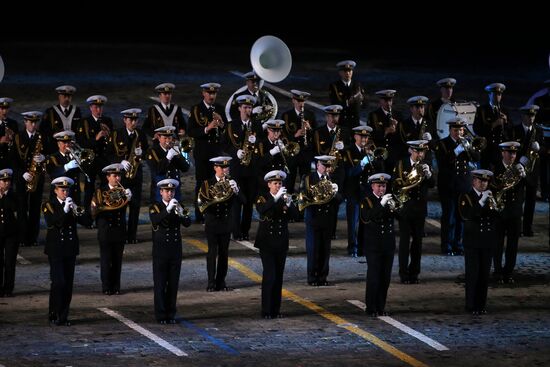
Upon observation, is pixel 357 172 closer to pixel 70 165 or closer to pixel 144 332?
pixel 70 165

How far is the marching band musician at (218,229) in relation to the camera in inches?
→ 990

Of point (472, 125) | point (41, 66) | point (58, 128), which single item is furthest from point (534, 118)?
point (41, 66)

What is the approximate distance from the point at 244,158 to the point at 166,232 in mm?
4386

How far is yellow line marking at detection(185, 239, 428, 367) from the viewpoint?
72.4 feet

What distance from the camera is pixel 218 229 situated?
82.7 ft

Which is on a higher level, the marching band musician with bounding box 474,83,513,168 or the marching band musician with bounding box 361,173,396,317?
the marching band musician with bounding box 474,83,513,168

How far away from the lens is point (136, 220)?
90.1 feet

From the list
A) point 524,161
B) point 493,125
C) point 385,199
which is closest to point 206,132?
point 493,125

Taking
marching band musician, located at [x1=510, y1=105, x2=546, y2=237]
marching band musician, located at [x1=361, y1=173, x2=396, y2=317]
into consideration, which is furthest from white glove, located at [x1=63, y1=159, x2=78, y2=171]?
marching band musician, located at [x1=510, y1=105, x2=546, y2=237]

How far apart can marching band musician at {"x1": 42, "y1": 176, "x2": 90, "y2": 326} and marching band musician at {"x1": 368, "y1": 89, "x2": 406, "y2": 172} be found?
6.63 meters

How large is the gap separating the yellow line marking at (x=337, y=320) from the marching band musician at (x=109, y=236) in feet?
6.74

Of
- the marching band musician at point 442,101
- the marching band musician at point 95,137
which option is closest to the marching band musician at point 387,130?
the marching band musician at point 442,101

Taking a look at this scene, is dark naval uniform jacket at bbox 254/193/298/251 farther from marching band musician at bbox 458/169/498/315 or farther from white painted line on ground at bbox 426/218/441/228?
white painted line on ground at bbox 426/218/441/228

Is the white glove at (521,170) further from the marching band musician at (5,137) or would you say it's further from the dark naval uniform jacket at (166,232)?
the marching band musician at (5,137)
